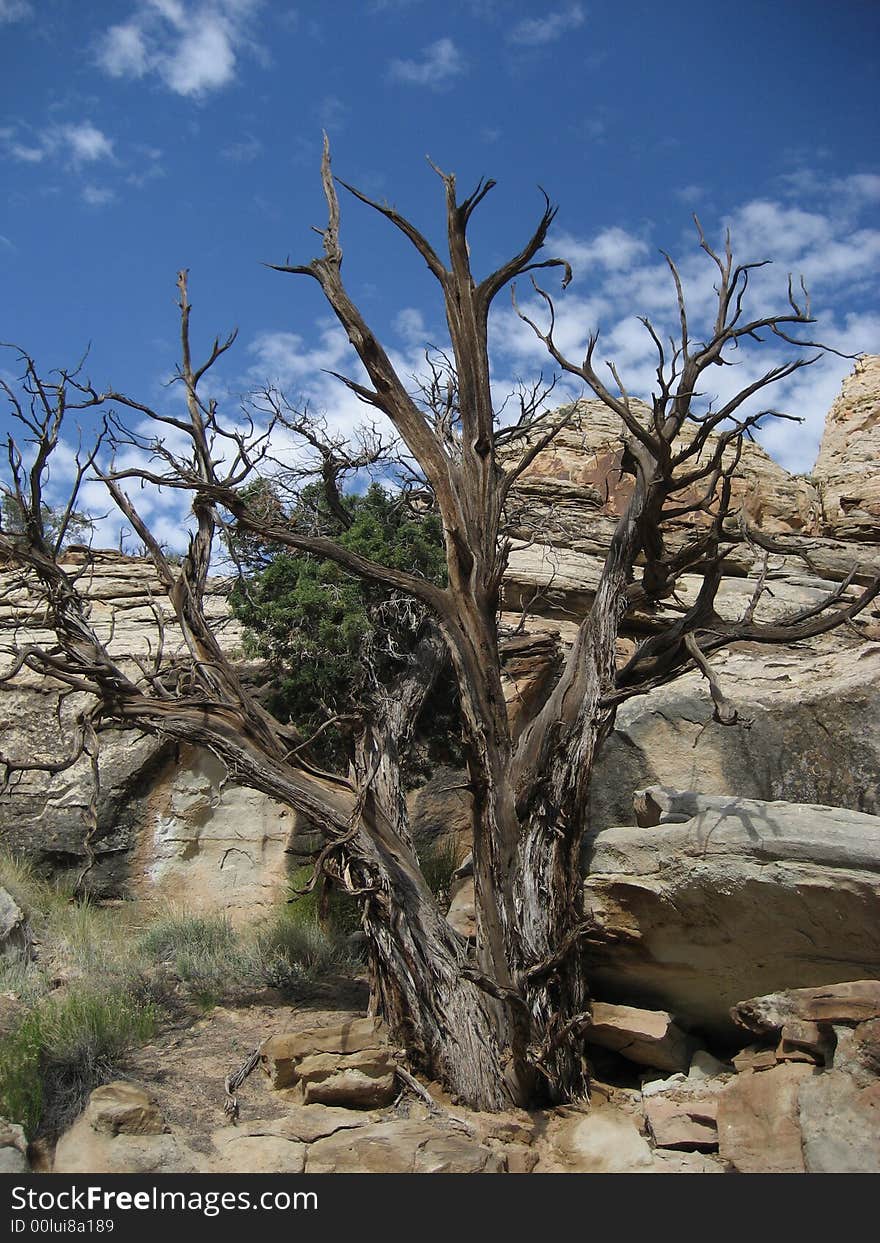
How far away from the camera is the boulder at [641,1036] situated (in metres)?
7.80

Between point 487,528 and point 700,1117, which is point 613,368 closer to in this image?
point 487,528

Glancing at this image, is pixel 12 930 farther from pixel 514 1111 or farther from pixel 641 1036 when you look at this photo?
pixel 641 1036

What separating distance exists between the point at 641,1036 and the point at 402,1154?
2.32 meters

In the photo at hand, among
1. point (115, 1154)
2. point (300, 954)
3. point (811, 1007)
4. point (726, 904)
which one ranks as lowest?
point (115, 1154)

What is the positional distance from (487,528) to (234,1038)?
181 inches

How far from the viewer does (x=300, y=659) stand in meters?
10.2

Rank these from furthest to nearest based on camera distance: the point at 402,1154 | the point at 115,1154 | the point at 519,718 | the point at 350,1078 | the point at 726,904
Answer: the point at 519,718
the point at 726,904
the point at 350,1078
the point at 402,1154
the point at 115,1154

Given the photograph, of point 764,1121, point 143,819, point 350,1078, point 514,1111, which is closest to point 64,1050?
point 350,1078

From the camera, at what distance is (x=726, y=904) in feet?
24.8

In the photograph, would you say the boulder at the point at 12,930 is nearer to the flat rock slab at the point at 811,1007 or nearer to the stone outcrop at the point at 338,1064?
the stone outcrop at the point at 338,1064

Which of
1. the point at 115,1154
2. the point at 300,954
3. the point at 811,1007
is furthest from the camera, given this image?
the point at 300,954

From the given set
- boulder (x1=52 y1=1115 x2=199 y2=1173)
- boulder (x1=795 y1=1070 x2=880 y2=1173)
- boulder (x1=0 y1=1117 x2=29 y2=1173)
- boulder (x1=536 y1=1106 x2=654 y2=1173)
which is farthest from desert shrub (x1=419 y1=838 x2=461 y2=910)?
boulder (x1=0 y1=1117 x2=29 y2=1173)

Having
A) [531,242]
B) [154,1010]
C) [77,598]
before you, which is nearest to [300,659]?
[77,598]

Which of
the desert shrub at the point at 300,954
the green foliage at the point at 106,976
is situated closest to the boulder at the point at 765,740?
the desert shrub at the point at 300,954
